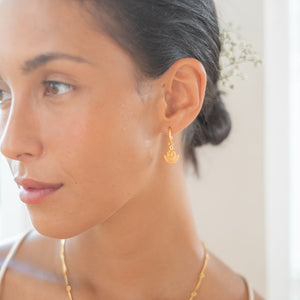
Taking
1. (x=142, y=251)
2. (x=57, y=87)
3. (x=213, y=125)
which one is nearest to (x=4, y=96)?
(x=57, y=87)

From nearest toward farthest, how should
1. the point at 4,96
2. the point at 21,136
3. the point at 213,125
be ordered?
the point at 21,136, the point at 4,96, the point at 213,125

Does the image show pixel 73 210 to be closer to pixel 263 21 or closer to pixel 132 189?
pixel 132 189

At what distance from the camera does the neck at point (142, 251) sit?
1163mm

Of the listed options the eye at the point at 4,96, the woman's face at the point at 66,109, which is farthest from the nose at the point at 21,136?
the eye at the point at 4,96

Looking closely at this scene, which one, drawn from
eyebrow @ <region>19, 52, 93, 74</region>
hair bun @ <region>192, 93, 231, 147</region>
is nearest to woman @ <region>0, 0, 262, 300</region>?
eyebrow @ <region>19, 52, 93, 74</region>

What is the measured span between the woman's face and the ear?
8 cm

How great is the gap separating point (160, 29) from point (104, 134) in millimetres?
237

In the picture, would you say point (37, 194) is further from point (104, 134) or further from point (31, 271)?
point (31, 271)

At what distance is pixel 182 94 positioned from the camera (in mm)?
1080

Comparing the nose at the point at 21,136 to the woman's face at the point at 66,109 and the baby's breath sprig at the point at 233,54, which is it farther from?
A: the baby's breath sprig at the point at 233,54

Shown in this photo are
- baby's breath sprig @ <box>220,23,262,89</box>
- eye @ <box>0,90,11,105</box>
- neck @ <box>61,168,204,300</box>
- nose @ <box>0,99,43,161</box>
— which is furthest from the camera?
baby's breath sprig @ <box>220,23,262,89</box>

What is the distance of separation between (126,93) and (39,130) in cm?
18

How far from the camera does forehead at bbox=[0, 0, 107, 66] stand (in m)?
0.93

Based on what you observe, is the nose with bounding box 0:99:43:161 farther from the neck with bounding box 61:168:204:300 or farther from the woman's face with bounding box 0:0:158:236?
the neck with bounding box 61:168:204:300
